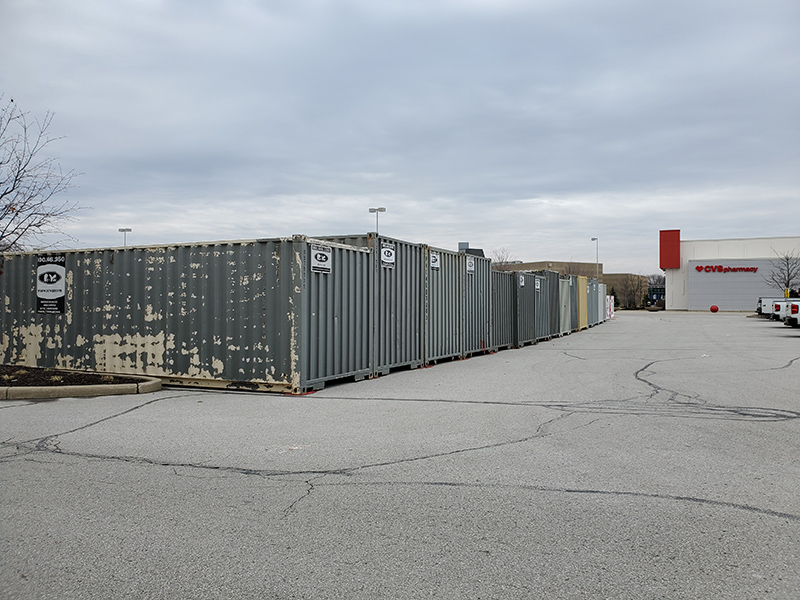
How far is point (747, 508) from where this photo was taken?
4793 millimetres

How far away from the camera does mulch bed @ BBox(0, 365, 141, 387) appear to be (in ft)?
36.6

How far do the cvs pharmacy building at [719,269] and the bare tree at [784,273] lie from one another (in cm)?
30

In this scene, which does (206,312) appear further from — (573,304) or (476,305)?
(573,304)

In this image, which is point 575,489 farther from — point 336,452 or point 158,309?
point 158,309

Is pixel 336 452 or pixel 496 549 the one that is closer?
pixel 496 549

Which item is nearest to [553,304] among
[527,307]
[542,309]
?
[542,309]

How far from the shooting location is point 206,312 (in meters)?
11.5

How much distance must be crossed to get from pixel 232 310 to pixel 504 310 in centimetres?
1153

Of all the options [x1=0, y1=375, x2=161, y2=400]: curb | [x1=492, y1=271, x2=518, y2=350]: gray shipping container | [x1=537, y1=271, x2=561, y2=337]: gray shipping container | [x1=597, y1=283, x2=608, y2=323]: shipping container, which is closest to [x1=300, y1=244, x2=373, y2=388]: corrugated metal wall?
[x1=0, y1=375, x2=161, y2=400]: curb

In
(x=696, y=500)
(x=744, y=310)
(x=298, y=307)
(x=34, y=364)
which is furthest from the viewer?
(x=744, y=310)

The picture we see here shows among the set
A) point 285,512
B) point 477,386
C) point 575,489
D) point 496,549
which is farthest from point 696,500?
point 477,386

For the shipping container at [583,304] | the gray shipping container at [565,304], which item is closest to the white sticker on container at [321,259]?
the gray shipping container at [565,304]

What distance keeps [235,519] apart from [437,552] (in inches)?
60.1

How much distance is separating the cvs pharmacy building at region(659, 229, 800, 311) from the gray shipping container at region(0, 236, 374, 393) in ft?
220
